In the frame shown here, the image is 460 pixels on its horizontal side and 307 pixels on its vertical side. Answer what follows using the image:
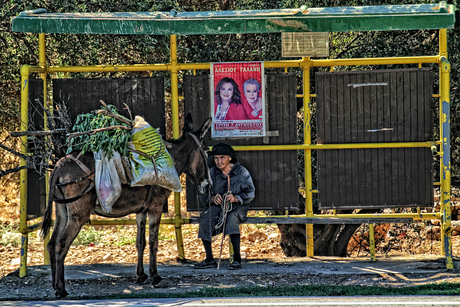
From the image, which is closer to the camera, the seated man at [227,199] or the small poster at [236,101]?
the seated man at [227,199]

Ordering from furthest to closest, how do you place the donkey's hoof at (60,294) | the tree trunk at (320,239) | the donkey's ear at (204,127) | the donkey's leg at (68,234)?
the tree trunk at (320,239), the donkey's ear at (204,127), the donkey's hoof at (60,294), the donkey's leg at (68,234)

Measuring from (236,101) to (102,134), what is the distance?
213 cm

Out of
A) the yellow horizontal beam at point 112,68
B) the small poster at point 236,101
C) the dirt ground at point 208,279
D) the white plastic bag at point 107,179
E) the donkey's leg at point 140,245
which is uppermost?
the yellow horizontal beam at point 112,68

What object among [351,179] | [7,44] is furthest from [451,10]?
[7,44]

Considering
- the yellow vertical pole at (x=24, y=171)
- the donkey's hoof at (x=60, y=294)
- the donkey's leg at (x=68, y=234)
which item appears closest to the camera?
the donkey's leg at (x=68, y=234)

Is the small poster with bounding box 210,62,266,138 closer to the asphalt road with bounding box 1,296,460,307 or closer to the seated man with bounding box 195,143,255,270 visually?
the seated man with bounding box 195,143,255,270

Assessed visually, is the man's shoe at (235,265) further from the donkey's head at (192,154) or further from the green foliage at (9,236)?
the green foliage at (9,236)

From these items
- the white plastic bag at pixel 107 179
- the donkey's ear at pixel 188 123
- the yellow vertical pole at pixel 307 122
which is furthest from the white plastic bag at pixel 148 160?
the yellow vertical pole at pixel 307 122

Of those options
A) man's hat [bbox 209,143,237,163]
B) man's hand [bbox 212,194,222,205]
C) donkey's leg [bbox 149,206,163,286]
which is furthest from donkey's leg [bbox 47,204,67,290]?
man's hat [bbox 209,143,237,163]

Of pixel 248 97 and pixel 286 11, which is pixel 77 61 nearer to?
pixel 248 97

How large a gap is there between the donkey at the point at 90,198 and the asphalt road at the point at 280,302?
1.83ft

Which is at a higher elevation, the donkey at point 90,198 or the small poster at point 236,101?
the small poster at point 236,101

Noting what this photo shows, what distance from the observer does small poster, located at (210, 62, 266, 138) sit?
812 cm

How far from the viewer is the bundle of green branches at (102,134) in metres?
6.78
